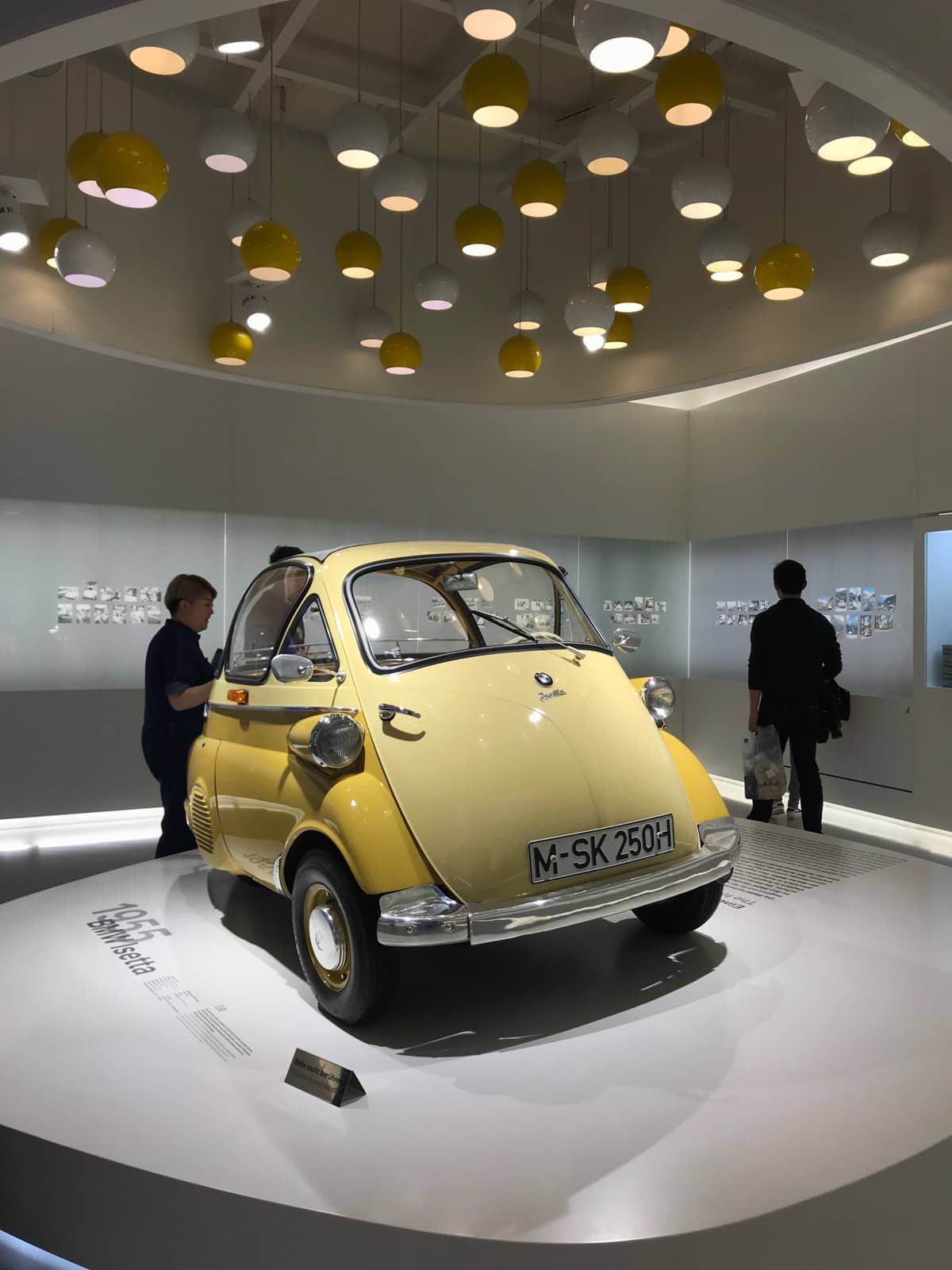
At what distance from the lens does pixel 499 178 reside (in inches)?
284

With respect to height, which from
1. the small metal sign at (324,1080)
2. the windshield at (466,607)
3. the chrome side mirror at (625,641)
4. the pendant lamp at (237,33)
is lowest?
the small metal sign at (324,1080)

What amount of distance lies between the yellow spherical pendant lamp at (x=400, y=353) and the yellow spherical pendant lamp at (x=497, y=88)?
239cm

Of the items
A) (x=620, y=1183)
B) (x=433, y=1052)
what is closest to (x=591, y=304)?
(x=433, y=1052)

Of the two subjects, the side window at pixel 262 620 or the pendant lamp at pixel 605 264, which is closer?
the side window at pixel 262 620

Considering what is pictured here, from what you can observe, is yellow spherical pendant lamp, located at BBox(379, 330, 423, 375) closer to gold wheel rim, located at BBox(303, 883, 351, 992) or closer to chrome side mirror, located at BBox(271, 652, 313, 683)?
chrome side mirror, located at BBox(271, 652, 313, 683)

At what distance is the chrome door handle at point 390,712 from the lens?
3262 millimetres

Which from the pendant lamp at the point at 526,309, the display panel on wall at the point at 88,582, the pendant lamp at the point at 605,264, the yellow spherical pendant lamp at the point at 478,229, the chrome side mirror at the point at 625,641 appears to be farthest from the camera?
the display panel on wall at the point at 88,582

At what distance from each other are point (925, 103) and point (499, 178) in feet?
15.5

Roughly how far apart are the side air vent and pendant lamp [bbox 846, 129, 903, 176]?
374cm

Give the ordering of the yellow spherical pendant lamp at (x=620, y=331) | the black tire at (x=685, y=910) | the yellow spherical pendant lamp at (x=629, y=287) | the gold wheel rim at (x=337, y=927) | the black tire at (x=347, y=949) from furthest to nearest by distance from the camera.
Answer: the yellow spherical pendant lamp at (x=620, y=331) < the yellow spherical pendant lamp at (x=629, y=287) < the black tire at (x=685, y=910) < the gold wheel rim at (x=337, y=927) < the black tire at (x=347, y=949)

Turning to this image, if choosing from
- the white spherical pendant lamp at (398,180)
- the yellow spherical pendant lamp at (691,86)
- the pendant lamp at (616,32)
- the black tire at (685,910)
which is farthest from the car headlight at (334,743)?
the white spherical pendant lamp at (398,180)

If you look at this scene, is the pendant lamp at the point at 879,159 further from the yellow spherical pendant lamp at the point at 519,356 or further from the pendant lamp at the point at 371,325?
the pendant lamp at the point at 371,325

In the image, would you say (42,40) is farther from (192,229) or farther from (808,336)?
(808,336)

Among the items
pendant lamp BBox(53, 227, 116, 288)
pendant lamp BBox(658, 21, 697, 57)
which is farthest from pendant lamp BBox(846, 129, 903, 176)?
pendant lamp BBox(53, 227, 116, 288)
